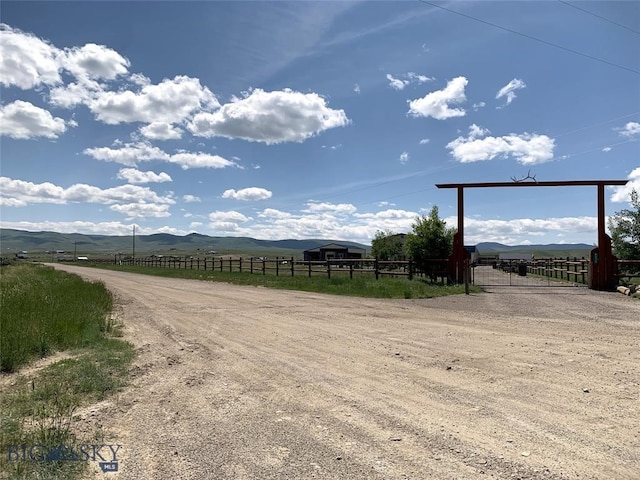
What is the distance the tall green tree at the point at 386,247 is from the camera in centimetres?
5681

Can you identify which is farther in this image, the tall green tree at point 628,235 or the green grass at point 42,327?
the tall green tree at point 628,235

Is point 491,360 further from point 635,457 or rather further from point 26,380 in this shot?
point 26,380

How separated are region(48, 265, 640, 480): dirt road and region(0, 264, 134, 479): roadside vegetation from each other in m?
0.35

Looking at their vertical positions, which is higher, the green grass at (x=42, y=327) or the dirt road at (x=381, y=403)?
the green grass at (x=42, y=327)

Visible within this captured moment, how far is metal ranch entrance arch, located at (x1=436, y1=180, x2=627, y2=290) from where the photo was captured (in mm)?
20609

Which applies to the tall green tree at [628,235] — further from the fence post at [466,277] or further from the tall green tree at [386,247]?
the tall green tree at [386,247]

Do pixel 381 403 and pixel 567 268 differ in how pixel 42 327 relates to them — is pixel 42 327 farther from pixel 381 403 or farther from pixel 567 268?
pixel 567 268

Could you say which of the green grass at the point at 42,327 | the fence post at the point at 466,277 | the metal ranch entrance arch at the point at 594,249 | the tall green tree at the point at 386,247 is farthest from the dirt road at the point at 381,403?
the tall green tree at the point at 386,247

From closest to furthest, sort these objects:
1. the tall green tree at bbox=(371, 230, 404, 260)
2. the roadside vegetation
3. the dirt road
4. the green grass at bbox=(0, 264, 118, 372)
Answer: the dirt road
the roadside vegetation
the green grass at bbox=(0, 264, 118, 372)
the tall green tree at bbox=(371, 230, 404, 260)

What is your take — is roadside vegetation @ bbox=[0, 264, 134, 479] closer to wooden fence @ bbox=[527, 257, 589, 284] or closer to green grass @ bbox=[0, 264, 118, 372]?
green grass @ bbox=[0, 264, 118, 372]

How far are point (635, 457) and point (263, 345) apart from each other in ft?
20.2

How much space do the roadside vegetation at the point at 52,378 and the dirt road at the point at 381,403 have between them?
353 millimetres

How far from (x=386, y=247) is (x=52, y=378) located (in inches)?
2118

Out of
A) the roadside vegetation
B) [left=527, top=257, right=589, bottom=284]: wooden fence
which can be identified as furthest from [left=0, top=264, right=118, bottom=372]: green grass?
[left=527, top=257, right=589, bottom=284]: wooden fence
